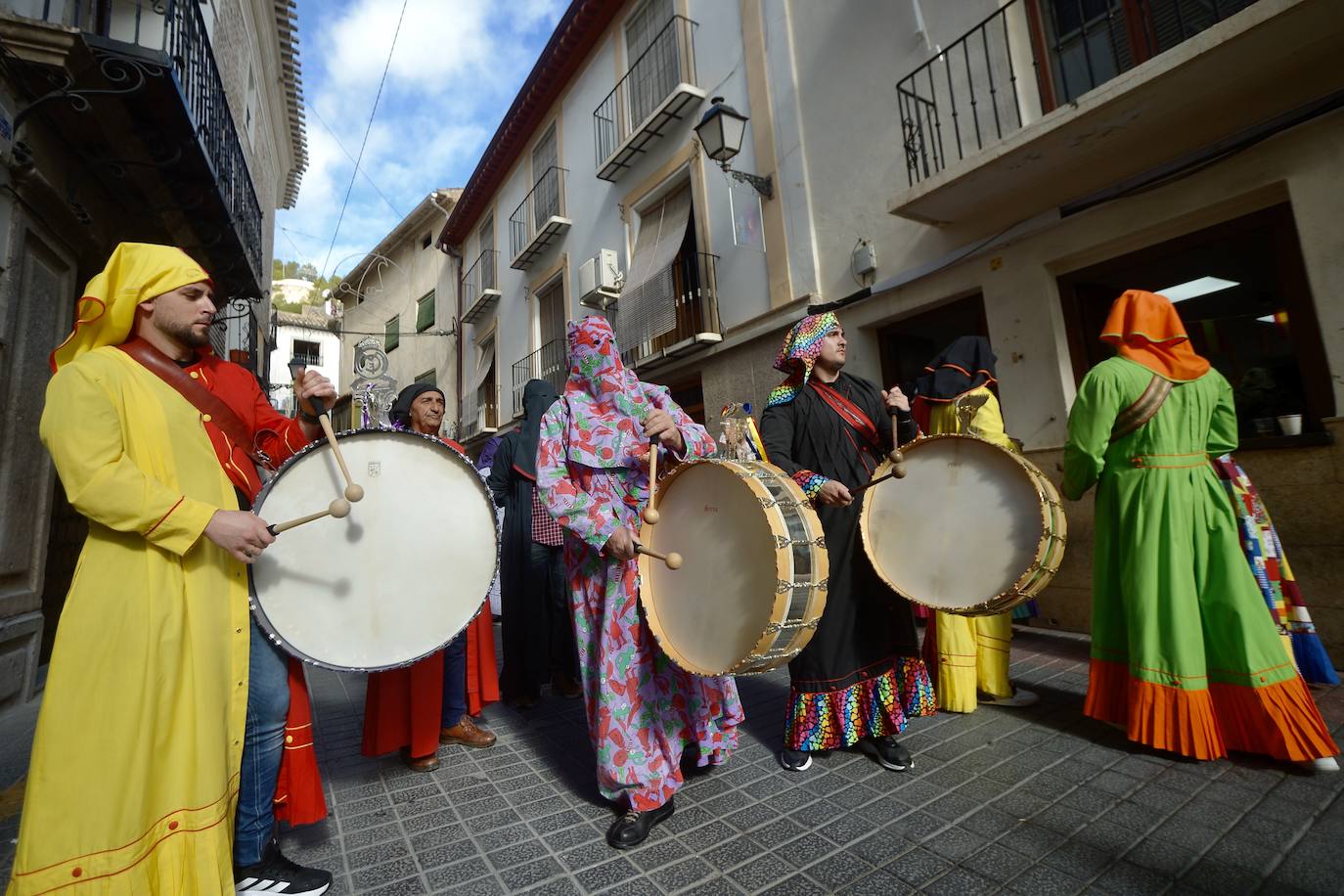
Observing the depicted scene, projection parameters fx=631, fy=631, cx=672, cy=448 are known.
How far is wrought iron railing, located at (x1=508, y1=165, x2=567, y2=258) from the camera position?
1297 cm

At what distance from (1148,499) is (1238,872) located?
1420mm

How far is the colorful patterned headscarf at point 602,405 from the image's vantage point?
247 cm

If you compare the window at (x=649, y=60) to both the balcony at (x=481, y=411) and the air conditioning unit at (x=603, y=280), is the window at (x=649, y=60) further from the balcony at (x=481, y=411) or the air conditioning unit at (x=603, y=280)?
the balcony at (x=481, y=411)

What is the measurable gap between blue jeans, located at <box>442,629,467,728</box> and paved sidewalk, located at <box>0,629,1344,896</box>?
0.29 metres

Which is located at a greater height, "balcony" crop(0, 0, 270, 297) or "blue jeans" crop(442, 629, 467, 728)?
"balcony" crop(0, 0, 270, 297)

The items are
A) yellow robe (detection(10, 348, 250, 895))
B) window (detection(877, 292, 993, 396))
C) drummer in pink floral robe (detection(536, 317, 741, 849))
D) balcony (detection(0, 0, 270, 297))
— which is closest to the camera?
yellow robe (detection(10, 348, 250, 895))

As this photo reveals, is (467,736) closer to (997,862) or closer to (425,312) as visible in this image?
(997,862)

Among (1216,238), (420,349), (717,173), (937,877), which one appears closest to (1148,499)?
(937,877)

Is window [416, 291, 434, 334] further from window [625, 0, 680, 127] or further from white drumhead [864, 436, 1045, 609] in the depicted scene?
white drumhead [864, 436, 1045, 609]

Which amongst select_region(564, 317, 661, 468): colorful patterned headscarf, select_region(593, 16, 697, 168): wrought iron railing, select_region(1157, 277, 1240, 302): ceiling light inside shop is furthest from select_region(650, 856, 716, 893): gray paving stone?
select_region(593, 16, 697, 168): wrought iron railing

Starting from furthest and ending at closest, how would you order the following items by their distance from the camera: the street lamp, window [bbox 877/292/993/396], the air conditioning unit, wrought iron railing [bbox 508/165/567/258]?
wrought iron railing [bbox 508/165/567/258] < the air conditioning unit < the street lamp < window [bbox 877/292/993/396]

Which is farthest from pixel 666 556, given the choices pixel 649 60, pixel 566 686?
pixel 649 60

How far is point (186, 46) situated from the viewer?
6020 mm

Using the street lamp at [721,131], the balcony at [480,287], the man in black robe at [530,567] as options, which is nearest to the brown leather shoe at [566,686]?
the man in black robe at [530,567]
